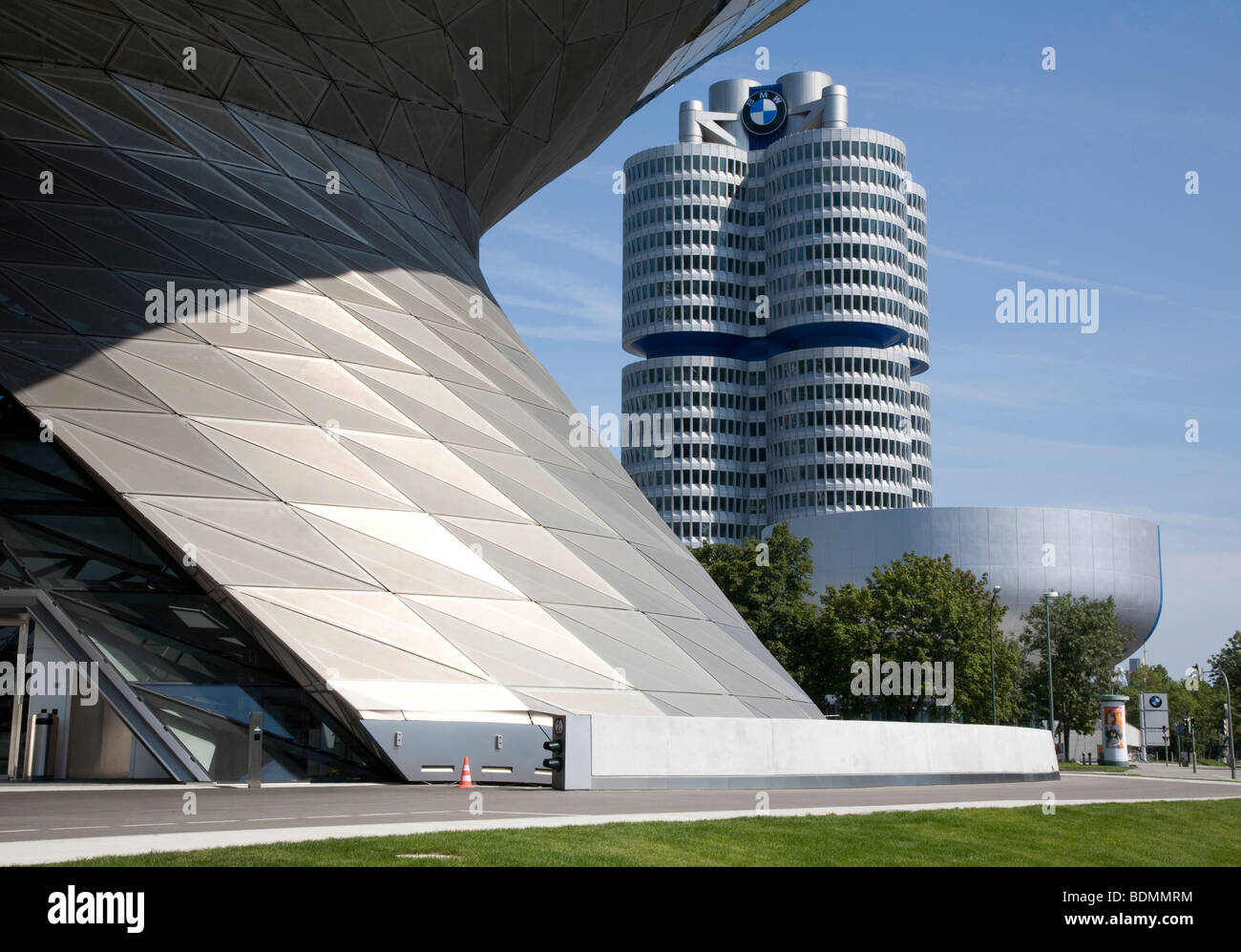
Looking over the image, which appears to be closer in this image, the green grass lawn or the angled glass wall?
the green grass lawn

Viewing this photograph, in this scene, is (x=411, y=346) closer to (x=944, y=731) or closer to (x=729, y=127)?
(x=944, y=731)

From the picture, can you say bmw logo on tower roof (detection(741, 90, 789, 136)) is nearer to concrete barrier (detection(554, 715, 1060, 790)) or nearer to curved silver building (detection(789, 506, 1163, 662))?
curved silver building (detection(789, 506, 1163, 662))

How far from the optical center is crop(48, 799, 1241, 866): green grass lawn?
9469mm

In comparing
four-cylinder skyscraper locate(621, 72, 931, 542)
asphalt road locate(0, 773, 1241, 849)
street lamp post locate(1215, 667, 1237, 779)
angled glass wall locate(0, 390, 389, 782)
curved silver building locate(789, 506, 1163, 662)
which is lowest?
street lamp post locate(1215, 667, 1237, 779)

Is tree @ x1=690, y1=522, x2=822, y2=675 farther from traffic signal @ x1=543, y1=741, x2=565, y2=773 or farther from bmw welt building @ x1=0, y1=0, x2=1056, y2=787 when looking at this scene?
traffic signal @ x1=543, y1=741, x2=565, y2=773

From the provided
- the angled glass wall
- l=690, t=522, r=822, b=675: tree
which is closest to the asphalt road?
the angled glass wall

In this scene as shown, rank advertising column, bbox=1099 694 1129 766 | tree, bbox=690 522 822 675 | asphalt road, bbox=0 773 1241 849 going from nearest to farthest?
1. asphalt road, bbox=0 773 1241 849
2. advertising column, bbox=1099 694 1129 766
3. tree, bbox=690 522 822 675

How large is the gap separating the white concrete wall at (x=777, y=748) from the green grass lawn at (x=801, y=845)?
4661mm

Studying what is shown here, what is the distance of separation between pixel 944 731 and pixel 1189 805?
4190 millimetres

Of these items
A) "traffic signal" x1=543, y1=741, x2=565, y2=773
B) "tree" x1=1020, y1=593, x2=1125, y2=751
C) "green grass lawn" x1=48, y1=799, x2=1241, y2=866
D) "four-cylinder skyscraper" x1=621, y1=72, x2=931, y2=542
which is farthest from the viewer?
"four-cylinder skyscraper" x1=621, y1=72, x2=931, y2=542

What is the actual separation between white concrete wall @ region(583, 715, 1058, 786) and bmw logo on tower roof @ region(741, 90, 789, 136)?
6916 inches

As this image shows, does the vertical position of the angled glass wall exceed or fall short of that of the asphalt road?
it exceeds it

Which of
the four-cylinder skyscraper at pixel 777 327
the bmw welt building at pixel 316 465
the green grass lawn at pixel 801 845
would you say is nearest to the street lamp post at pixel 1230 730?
the bmw welt building at pixel 316 465
